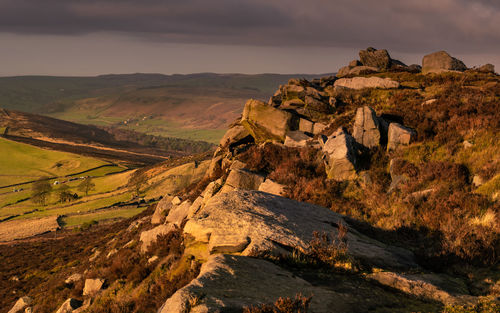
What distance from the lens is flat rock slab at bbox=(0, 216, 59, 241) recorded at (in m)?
78.1

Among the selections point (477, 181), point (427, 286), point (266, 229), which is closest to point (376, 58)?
point (477, 181)

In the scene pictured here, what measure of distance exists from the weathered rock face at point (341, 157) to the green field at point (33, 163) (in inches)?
6495

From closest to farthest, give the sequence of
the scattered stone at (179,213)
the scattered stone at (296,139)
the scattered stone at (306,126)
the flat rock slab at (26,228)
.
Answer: the scattered stone at (179,213)
the scattered stone at (296,139)
the scattered stone at (306,126)
the flat rock slab at (26,228)

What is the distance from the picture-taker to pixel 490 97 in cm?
2261

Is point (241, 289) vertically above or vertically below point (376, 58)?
below

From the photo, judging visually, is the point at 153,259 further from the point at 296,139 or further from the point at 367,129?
the point at 367,129

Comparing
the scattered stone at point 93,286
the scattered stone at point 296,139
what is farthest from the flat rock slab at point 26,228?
the scattered stone at point 296,139

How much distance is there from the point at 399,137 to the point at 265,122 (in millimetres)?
12046

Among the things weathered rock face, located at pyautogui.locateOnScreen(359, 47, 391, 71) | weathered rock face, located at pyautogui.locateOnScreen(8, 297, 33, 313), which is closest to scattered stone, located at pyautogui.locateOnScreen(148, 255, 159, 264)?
weathered rock face, located at pyautogui.locateOnScreen(8, 297, 33, 313)

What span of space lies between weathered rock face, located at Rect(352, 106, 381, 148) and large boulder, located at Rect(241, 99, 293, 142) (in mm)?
7394

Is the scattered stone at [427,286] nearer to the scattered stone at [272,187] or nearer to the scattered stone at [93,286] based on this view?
the scattered stone at [272,187]

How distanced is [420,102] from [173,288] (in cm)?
2276

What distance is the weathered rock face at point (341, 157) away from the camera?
1777 centimetres

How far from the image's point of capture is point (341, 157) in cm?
1811
